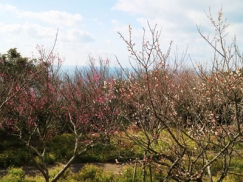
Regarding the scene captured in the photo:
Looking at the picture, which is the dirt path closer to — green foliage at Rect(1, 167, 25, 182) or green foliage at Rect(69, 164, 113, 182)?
green foliage at Rect(1, 167, 25, 182)

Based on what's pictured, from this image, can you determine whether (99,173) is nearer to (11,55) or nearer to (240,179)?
(240,179)

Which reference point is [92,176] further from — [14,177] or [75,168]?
[14,177]

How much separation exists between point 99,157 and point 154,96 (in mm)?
6171

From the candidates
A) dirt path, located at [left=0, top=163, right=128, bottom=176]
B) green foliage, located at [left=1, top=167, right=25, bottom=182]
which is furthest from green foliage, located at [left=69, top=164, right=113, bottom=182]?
green foliage, located at [left=1, top=167, right=25, bottom=182]

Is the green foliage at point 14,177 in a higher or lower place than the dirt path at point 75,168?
higher

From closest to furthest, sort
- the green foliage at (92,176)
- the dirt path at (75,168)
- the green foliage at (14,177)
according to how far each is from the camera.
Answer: the green foliage at (14,177) → the green foliage at (92,176) → the dirt path at (75,168)

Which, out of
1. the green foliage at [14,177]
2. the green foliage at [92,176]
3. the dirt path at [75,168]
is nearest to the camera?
the green foliage at [14,177]

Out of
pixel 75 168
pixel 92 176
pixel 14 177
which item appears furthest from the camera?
pixel 75 168

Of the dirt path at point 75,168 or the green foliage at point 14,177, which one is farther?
the dirt path at point 75,168

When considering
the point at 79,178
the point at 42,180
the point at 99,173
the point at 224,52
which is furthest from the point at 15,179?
the point at 224,52

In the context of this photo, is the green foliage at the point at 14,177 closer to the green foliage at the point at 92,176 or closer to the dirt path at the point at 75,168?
the dirt path at the point at 75,168

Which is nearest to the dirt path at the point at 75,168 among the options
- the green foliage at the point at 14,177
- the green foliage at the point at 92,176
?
the green foliage at the point at 14,177

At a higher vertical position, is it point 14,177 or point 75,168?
point 14,177

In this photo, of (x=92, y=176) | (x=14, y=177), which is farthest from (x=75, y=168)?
(x=14, y=177)
